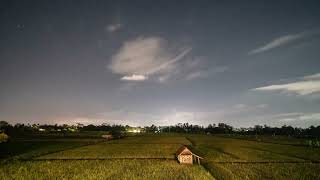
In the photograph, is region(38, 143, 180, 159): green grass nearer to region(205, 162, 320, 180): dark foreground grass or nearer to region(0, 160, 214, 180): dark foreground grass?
region(0, 160, 214, 180): dark foreground grass

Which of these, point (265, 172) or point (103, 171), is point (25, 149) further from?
point (265, 172)

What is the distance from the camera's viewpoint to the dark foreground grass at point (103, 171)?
119ft

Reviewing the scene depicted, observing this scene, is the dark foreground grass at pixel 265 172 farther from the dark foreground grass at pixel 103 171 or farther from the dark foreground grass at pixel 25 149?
the dark foreground grass at pixel 25 149

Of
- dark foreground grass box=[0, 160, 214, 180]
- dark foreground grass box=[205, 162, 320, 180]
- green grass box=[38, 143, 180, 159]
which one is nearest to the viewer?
dark foreground grass box=[0, 160, 214, 180]

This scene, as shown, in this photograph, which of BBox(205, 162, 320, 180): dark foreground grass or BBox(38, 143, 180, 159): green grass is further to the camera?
BBox(38, 143, 180, 159): green grass

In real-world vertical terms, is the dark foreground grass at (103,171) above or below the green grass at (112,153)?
below

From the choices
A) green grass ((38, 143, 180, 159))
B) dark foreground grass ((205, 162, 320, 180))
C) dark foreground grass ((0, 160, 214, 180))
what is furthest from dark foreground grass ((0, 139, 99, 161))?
dark foreground grass ((205, 162, 320, 180))

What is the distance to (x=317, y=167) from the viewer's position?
46531mm

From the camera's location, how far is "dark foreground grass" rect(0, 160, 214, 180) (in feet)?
119

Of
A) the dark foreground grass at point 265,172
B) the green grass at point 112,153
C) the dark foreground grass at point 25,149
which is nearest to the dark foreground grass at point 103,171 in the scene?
the dark foreground grass at point 265,172

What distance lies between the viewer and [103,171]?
4022cm

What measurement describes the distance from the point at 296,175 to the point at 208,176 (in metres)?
11.5

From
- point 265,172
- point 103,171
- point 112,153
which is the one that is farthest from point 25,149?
point 265,172


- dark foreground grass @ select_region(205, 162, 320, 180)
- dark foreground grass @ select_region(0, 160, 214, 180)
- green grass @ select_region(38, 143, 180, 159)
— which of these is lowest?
dark foreground grass @ select_region(205, 162, 320, 180)
